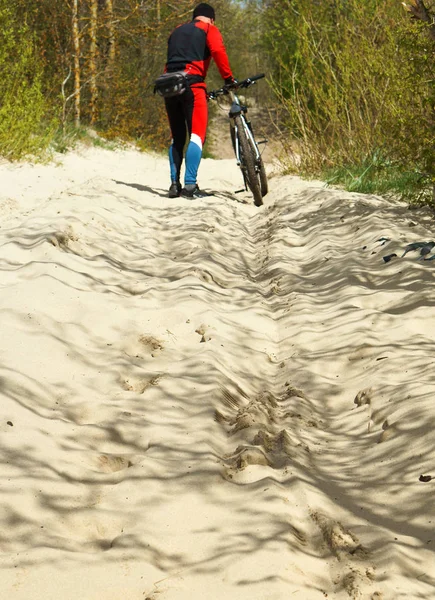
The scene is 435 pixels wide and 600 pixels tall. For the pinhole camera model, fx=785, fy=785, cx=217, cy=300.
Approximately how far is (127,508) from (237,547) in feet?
1.16

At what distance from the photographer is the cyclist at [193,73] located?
321 inches

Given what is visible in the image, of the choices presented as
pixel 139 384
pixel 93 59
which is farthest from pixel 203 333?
pixel 93 59

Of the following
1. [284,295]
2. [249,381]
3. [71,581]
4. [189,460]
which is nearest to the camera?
[71,581]

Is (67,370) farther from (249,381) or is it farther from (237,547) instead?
(237,547)

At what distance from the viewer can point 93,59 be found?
15.7 metres

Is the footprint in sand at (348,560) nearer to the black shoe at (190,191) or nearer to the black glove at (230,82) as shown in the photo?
the black shoe at (190,191)

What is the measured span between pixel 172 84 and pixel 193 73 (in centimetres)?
32

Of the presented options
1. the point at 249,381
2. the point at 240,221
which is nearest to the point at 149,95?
the point at 240,221

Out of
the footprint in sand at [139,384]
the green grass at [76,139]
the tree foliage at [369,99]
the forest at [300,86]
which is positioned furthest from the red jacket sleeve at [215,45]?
the footprint in sand at [139,384]

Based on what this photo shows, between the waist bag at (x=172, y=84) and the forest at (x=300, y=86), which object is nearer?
the forest at (x=300, y=86)

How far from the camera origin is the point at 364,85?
9.51 metres

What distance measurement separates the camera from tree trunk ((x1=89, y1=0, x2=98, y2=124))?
15195mm

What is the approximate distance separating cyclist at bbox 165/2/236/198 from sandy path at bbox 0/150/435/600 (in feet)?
9.24

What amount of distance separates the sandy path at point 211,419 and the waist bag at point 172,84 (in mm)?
2678
